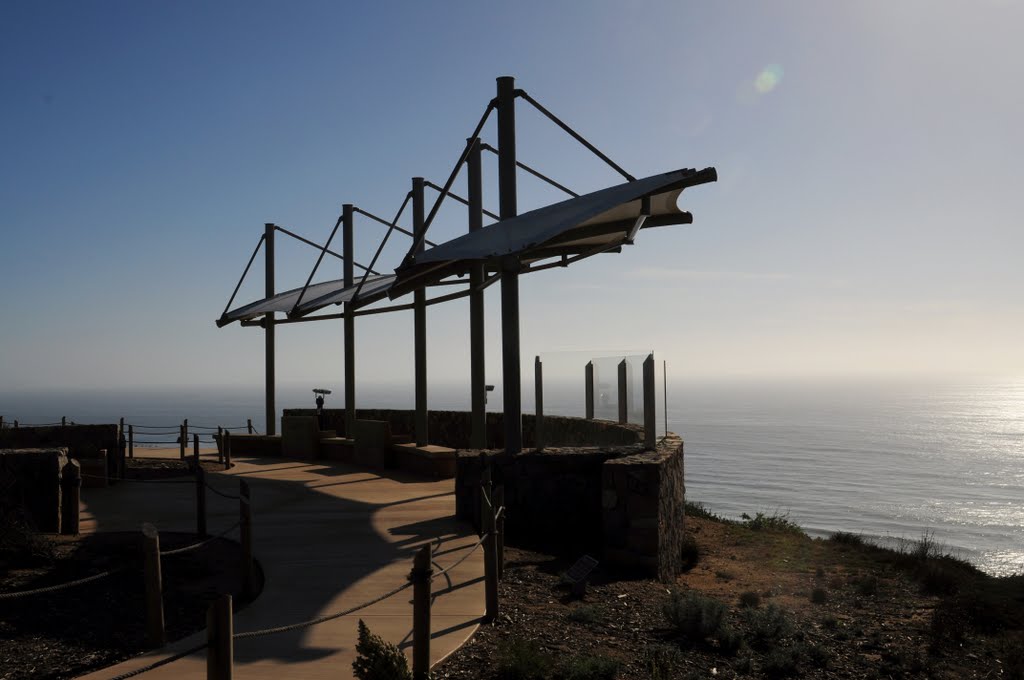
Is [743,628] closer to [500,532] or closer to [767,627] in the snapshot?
[767,627]

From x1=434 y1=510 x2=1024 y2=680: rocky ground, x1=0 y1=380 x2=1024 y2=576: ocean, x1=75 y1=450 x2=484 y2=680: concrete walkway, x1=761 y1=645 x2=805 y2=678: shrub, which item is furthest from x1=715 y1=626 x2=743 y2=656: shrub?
x1=0 y1=380 x2=1024 y2=576: ocean

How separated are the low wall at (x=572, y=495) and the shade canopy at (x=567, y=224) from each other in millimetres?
2783

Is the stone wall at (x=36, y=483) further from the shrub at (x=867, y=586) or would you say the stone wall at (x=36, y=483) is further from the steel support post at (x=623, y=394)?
the shrub at (x=867, y=586)

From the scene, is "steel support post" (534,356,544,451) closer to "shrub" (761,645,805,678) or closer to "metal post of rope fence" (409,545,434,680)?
"shrub" (761,645,805,678)

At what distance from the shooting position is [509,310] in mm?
12516

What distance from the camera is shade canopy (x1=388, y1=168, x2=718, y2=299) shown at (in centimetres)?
1090

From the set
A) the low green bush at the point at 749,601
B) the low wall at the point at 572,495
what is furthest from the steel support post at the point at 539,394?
the low green bush at the point at 749,601

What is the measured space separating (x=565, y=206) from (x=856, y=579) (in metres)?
6.67

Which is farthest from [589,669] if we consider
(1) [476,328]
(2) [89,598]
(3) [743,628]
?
(1) [476,328]

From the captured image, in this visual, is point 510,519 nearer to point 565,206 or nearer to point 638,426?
point 638,426

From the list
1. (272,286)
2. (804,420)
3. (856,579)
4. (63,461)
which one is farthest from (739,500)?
(804,420)

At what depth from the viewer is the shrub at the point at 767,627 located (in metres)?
7.78

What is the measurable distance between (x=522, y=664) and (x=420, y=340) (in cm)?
1230

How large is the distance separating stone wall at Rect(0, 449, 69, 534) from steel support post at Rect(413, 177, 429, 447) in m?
7.29
